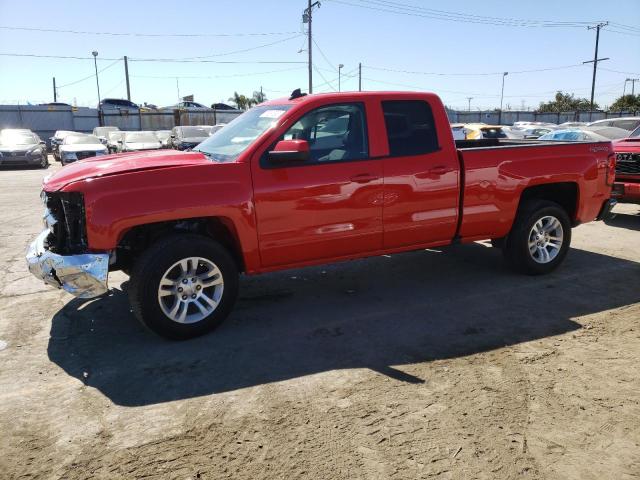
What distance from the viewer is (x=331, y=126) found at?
→ 15.4 ft

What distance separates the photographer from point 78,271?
386 cm

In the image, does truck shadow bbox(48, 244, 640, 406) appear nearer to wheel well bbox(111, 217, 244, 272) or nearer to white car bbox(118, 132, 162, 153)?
wheel well bbox(111, 217, 244, 272)

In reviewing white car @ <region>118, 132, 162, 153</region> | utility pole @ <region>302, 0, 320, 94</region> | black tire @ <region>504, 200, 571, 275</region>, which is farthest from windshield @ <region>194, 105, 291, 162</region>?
utility pole @ <region>302, 0, 320, 94</region>

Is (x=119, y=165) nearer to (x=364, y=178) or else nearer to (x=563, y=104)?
(x=364, y=178)

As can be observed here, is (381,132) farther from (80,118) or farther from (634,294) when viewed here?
(80,118)

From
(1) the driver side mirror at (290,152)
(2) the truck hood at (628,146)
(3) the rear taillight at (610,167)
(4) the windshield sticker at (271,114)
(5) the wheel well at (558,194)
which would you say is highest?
(4) the windshield sticker at (271,114)

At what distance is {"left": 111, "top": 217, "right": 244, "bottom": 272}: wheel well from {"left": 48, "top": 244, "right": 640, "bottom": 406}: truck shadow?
0.60m

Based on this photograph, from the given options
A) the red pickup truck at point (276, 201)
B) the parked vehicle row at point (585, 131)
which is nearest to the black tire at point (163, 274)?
the red pickup truck at point (276, 201)

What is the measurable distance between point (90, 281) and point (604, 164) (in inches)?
222

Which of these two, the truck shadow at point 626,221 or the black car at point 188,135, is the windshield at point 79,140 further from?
the truck shadow at point 626,221

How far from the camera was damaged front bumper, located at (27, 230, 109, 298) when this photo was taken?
152 inches

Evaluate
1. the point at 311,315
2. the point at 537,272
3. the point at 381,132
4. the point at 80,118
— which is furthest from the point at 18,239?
the point at 80,118

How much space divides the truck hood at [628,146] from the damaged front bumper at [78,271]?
8.26m

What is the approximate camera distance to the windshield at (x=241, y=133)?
4.53m
